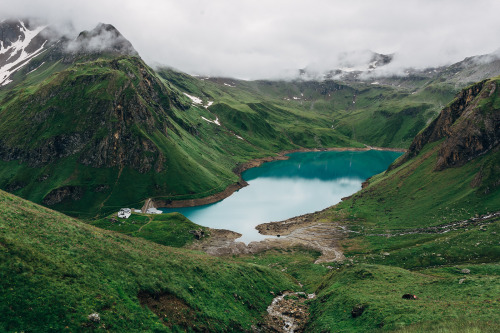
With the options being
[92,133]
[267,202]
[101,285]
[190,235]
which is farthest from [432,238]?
[92,133]

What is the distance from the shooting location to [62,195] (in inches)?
4675

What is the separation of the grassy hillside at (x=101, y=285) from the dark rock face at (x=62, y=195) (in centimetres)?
9471

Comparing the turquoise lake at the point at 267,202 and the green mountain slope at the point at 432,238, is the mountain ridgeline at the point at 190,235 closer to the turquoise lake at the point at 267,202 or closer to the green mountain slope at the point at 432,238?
the green mountain slope at the point at 432,238

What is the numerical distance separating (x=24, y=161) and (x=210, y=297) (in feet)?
462

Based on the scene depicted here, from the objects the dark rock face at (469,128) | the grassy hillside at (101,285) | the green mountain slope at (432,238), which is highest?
the dark rock face at (469,128)

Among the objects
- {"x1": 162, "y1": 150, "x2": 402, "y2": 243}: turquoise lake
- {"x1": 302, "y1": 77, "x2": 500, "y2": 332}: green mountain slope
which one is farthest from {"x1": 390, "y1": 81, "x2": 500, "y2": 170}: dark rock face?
{"x1": 162, "y1": 150, "x2": 402, "y2": 243}: turquoise lake

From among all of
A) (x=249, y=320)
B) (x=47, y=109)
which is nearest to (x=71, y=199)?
(x=47, y=109)

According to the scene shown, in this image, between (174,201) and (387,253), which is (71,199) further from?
(387,253)

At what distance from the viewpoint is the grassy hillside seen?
20578 millimetres

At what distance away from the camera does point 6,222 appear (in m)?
27.2

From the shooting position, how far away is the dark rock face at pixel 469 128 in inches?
3684

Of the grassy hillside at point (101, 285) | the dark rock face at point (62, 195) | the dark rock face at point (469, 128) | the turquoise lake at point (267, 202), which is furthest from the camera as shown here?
the turquoise lake at point (267, 202)

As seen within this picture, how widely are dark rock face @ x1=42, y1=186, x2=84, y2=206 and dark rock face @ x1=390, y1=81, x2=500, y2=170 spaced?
487 ft

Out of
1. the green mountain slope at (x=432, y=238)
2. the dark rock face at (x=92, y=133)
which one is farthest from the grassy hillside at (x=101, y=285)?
the dark rock face at (x=92, y=133)
